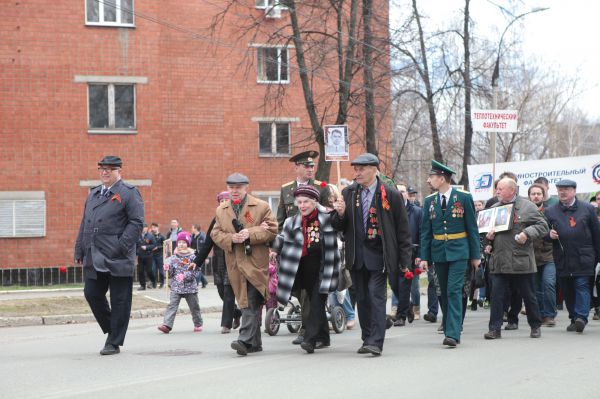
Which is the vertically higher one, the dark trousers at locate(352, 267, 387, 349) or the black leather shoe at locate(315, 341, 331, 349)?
the dark trousers at locate(352, 267, 387, 349)

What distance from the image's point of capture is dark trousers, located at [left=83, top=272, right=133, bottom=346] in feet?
38.4

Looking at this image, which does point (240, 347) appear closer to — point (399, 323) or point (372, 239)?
point (372, 239)

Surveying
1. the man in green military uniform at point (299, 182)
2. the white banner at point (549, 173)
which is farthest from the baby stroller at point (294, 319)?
the white banner at point (549, 173)

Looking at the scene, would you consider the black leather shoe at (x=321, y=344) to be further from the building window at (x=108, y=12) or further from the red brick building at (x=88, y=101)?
the building window at (x=108, y=12)

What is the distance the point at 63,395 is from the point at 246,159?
29.6 meters

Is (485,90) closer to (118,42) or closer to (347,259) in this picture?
(118,42)

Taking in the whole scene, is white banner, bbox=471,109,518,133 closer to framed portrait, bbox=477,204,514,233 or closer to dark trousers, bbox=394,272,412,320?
dark trousers, bbox=394,272,412,320

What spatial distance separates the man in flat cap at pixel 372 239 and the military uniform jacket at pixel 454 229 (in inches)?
38.3

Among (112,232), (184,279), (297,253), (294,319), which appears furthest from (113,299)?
(184,279)

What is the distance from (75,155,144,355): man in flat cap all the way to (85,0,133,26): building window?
23.5m

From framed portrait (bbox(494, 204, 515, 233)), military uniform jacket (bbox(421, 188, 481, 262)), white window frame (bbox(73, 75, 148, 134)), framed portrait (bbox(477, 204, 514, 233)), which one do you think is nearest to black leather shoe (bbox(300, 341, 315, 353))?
military uniform jacket (bbox(421, 188, 481, 262))

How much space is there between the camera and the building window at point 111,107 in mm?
34531

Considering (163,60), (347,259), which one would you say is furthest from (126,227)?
(163,60)

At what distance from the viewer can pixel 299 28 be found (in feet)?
95.1
